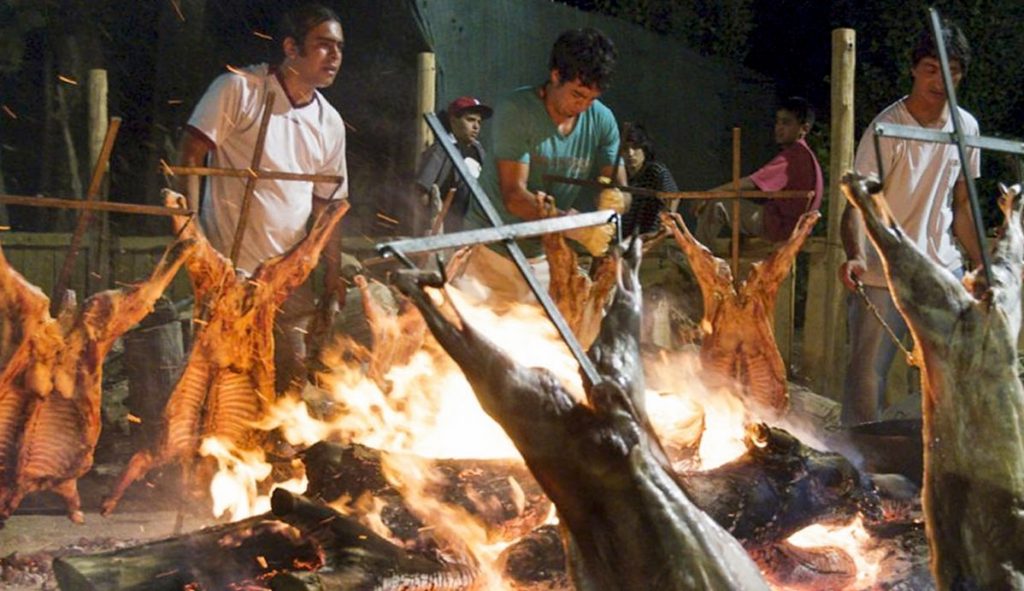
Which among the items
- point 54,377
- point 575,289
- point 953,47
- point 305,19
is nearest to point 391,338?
point 575,289

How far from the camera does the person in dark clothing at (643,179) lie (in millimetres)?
11359

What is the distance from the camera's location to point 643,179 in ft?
39.7

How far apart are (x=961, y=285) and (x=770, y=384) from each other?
386 centimetres

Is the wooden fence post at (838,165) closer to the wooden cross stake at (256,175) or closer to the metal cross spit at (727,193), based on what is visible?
the metal cross spit at (727,193)

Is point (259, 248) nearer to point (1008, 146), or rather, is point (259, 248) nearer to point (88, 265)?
point (88, 265)

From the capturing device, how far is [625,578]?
3844mm

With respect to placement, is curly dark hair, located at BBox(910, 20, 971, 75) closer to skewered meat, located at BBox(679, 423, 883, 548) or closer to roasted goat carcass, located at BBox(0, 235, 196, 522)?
skewered meat, located at BBox(679, 423, 883, 548)

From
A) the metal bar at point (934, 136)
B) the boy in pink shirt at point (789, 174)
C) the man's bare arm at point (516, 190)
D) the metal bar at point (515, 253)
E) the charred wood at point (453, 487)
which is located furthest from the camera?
the boy in pink shirt at point (789, 174)

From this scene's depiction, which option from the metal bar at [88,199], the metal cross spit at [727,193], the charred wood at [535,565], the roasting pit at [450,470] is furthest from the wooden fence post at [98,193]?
the charred wood at [535,565]

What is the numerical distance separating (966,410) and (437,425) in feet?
10.4

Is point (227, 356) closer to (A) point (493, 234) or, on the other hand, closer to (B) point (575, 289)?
(B) point (575, 289)

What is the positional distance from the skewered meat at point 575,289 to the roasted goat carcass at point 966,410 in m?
3.96

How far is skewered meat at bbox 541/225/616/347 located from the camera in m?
8.49

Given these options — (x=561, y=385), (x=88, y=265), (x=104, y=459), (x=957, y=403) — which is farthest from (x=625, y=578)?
(x=88, y=265)
